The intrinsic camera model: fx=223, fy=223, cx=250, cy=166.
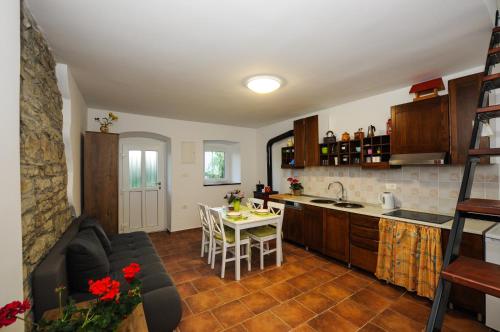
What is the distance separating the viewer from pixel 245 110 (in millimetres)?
4113

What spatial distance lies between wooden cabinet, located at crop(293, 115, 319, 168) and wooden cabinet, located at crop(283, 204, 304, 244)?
848 millimetres

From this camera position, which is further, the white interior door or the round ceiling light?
the white interior door

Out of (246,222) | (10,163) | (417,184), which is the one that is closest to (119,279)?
(10,163)

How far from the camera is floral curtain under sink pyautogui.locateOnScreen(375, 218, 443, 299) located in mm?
2246

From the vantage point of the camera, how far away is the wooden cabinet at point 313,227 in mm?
3447

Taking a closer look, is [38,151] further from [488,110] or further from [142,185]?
[142,185]

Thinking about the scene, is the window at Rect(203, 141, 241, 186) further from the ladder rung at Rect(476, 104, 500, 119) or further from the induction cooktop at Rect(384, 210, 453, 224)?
the ladder rung at Rect(476, 104, 500, 119)

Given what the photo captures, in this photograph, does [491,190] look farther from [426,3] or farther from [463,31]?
[426,3]

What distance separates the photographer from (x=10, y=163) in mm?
1124

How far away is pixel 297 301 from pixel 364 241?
120 centimetres

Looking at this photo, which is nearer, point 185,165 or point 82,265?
point 82,265

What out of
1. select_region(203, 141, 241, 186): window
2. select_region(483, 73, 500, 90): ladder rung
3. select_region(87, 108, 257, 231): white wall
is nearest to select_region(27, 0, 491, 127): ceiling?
select_region(483, 73, 500, 90): ladder rung

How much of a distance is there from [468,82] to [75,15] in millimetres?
3496

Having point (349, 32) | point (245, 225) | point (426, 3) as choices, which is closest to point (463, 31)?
point (426, 3)
